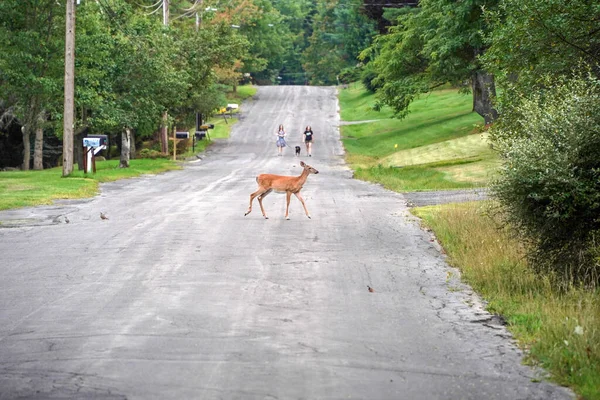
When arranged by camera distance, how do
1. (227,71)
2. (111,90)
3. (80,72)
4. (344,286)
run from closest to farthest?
(344,286) → (80,72) → (111,90) → (227,71)

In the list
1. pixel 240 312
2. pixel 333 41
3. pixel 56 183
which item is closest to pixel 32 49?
pixel 56 183

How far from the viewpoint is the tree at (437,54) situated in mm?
42469

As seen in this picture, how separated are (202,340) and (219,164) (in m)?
37.1

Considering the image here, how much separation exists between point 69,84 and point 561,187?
961 inches

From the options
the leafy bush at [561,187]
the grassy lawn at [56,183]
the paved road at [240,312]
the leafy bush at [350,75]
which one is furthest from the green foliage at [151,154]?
the leafy bush at [350,75]

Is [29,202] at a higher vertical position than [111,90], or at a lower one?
lower

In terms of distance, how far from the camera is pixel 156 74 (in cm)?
4144

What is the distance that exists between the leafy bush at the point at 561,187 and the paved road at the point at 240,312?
1.42 meters

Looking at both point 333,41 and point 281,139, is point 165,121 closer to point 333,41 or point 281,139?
point 281,139

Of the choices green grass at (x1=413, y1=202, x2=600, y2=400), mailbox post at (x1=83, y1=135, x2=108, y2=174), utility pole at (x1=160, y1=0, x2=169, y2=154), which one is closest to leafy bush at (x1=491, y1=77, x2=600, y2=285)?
green grass at (x1=413, y1=202, x2=600, y2=400)

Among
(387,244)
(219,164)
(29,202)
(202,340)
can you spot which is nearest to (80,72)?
(219,164)

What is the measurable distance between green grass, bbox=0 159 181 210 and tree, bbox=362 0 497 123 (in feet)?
49.5

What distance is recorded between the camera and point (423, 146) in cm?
5119

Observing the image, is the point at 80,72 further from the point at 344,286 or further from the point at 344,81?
the point at 344,81
